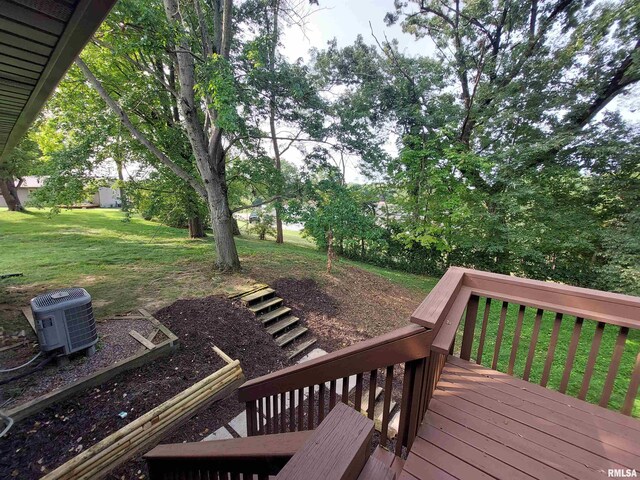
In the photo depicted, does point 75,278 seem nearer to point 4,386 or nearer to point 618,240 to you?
point 4,386

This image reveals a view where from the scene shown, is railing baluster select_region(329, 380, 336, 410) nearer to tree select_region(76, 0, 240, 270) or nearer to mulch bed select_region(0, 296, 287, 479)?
mulch bed select_region(0, 296, 287, 479)

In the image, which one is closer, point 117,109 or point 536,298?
point 536,298

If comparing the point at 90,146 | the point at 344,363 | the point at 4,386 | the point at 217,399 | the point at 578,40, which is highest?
the point at 578,40

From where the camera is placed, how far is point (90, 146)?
5.87 metres

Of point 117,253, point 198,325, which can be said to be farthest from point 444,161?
point 117,253

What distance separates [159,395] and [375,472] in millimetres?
3458

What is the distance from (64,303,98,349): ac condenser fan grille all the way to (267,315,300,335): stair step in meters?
2.63

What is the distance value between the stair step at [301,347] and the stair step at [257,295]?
1.38 metres

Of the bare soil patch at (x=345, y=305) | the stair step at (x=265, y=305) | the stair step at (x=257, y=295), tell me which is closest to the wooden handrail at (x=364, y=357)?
the bare soil patch at (x=345, y=305)

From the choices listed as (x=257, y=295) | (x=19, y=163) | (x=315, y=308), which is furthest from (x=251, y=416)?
(x=19, y=163)

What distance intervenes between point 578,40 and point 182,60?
1068 centimetres

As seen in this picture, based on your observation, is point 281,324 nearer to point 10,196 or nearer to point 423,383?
point 423,383

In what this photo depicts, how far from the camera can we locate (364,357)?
1.24m

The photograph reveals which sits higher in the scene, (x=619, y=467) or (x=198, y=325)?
(x=619, y=467)
